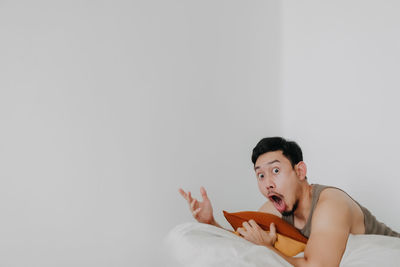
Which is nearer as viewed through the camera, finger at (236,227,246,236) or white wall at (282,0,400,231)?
finger at (236,227,246,236)

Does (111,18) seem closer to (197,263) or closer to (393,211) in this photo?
(197,263)

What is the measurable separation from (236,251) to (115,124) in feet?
3.08

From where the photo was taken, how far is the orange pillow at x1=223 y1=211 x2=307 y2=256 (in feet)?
4.38

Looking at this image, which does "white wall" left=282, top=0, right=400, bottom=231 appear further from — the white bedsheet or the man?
the white bedsheet

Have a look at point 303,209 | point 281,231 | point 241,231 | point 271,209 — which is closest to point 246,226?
point 241,231

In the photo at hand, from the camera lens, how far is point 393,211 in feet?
5.97

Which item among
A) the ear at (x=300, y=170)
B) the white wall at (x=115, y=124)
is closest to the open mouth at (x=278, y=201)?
the ear at (x=300, y=170)

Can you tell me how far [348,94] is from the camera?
6.63 feet

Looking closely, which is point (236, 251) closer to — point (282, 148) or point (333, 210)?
point (333, 210)

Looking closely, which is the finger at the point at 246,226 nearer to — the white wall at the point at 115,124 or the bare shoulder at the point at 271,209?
the bare shoulder at the point at 271,209

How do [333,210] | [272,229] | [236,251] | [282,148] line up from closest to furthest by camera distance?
[236,251], [333,210], [272,229], [282,148]

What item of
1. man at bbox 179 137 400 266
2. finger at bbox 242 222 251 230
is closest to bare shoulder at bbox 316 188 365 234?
man at bbox 179 137 400 266

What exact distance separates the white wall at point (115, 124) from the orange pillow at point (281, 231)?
0.51 metres

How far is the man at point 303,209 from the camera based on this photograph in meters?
1.21
